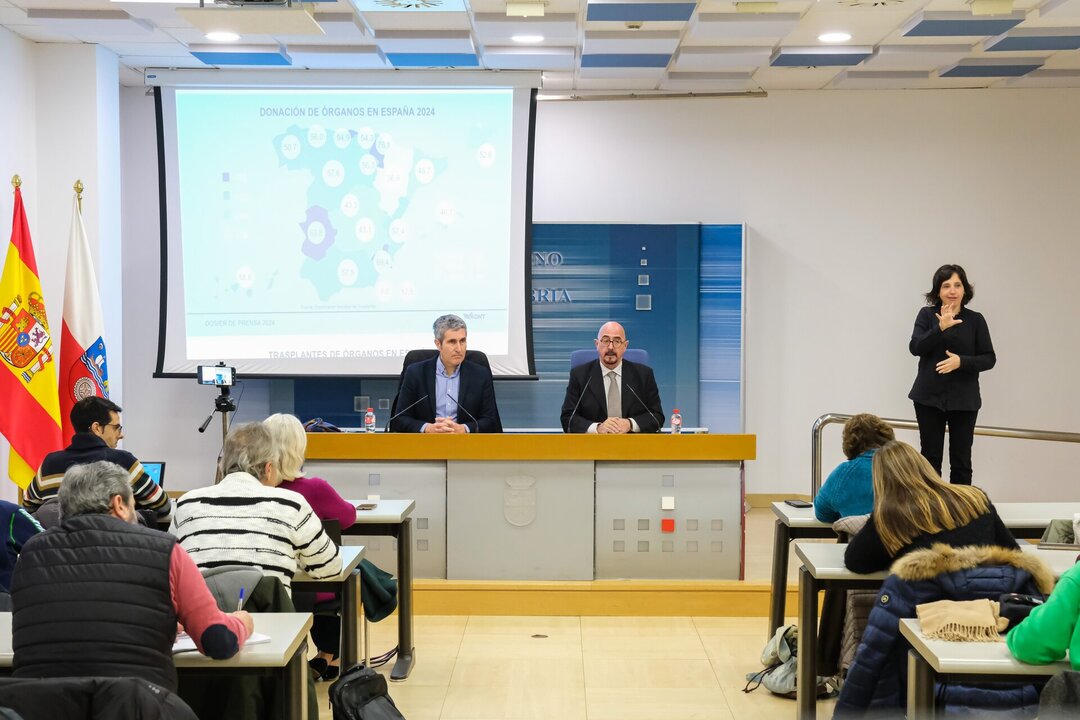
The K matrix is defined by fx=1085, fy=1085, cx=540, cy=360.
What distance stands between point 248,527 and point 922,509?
80.0 inches

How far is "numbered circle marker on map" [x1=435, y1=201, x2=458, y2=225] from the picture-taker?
7.61 meters

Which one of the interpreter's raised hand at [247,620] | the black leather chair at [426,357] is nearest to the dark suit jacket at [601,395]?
the black leather chair at [426,357]

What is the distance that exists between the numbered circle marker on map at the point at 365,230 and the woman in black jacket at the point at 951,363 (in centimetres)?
370

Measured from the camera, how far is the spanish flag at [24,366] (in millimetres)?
6152

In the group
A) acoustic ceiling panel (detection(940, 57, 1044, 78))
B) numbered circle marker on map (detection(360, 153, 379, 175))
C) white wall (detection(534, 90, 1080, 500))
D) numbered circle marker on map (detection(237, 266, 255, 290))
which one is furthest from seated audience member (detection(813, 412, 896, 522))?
numbered circle marker on map (detection(237, 266, 255, 290))

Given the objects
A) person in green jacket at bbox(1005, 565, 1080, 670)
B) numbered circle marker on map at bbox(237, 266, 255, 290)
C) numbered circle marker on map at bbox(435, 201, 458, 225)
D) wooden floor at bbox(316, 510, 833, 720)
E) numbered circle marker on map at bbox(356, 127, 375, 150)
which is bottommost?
wooden floor at bbox(316, 510, 833, 720)

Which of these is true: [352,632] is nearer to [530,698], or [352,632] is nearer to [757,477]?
[530,698]

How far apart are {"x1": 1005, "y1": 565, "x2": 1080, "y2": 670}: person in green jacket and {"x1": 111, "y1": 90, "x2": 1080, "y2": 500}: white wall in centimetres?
584

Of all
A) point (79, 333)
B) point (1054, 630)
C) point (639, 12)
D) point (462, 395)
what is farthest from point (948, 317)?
point (79, 333)

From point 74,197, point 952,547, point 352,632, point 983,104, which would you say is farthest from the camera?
point 983,104

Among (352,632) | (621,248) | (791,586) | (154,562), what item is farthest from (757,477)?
(154,562)

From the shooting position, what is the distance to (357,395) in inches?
314

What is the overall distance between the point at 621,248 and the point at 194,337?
3.13m

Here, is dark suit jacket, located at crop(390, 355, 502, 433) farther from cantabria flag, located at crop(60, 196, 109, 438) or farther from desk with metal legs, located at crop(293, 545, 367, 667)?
desk with metal legs, located at crop(293, 545, 367, 667)
